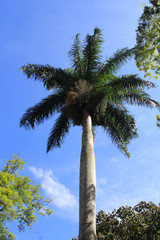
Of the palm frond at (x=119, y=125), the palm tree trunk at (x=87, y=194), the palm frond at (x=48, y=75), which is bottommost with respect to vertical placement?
the palm tree trunk at (x=87, y=194)

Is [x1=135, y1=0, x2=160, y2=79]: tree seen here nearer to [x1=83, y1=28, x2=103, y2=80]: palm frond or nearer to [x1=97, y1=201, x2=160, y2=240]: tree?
[x1=83, y1=28, x2=103, y2=80]: palm frond

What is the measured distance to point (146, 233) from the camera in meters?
12.9

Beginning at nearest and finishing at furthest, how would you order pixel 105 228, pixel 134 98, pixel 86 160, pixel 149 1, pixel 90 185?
pixel 90 185 < pixel 86 160 < pixel 149 1 < pixel 134 98 < pixel 105 228

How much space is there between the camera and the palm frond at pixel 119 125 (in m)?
13.8

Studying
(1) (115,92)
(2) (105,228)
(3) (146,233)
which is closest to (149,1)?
(1) (115,92)

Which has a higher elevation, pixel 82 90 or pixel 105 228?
pixel 82 90

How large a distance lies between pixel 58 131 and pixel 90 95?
3528mm

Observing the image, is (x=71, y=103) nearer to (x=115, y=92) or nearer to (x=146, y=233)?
(x=115, y=92)

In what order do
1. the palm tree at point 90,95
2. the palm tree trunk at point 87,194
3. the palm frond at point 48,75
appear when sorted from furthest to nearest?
the palm frond at point 48,75
the palm tree at point 90,95
the palm tree trunk at point 87,194

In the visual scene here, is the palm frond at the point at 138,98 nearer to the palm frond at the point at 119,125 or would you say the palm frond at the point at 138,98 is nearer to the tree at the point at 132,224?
the palm frond at the point at 119,125

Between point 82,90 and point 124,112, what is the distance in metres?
3.53

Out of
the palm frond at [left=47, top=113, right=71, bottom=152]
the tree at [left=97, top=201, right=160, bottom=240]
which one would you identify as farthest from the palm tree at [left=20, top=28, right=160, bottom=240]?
the tree at [left=97, top=201, right=160, bottom=240]

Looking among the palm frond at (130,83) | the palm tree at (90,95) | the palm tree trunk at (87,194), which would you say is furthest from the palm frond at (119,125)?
the palm tree trunk at (87,194)

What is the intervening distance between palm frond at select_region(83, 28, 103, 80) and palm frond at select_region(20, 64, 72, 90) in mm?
1137
